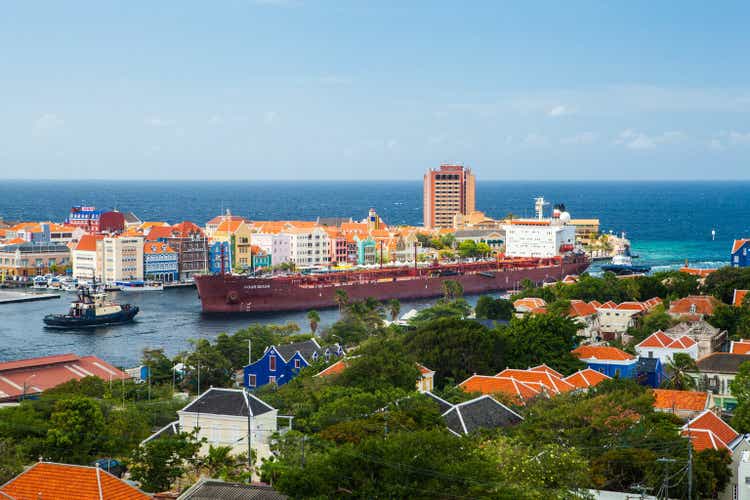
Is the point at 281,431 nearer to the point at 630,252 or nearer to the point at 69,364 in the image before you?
the point at 69,364

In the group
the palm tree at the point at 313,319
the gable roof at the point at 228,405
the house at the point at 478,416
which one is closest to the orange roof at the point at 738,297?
the palm tree at the point at 313,319

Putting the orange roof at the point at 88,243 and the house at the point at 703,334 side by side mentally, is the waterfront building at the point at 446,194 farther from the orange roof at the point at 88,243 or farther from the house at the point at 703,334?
the house at the point at 703,334

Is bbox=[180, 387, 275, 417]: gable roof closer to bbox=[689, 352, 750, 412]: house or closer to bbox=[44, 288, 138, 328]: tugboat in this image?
bbox=[689, 352, 750, 412]: house

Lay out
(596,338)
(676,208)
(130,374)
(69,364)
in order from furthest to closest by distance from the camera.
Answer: (676,208) → (596,338) → (130,374) → (69,364)

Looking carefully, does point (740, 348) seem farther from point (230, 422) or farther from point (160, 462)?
point (160, 462)

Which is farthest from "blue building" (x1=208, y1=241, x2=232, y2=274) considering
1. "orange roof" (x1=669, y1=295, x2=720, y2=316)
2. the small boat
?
"orange roof" (x1=669, y1=295, x2=720, y2=316)

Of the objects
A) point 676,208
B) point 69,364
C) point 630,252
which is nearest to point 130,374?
point 69,364
